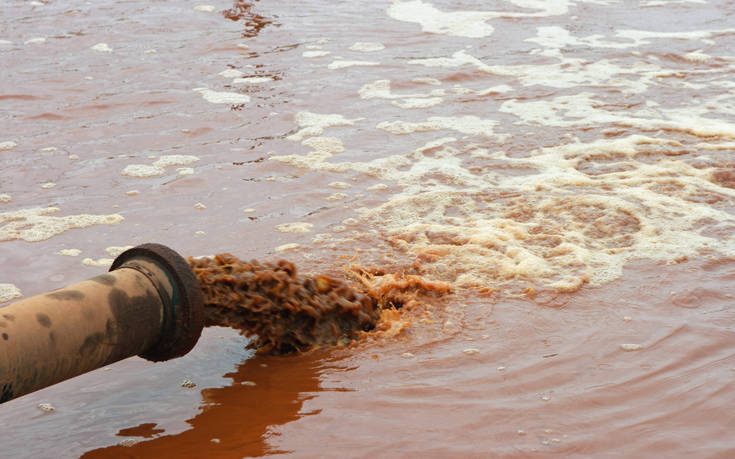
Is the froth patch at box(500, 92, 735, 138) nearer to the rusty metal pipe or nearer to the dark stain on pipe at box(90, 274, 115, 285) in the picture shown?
the rusty metal pipe

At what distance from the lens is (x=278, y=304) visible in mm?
3475

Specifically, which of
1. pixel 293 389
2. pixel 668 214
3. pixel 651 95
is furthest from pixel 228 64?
pixel 293 389

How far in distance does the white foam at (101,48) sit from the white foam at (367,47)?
10.3ft

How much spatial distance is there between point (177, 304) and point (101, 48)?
751 centimetres

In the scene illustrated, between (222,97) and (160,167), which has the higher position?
(222,97)

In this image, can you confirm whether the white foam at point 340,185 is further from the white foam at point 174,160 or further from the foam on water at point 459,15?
the foam on water at point 459,15

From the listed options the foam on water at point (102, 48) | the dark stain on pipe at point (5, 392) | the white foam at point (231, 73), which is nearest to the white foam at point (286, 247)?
the dark stain on pipe at point (5, 392)

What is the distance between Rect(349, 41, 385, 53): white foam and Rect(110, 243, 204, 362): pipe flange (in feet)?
23.8

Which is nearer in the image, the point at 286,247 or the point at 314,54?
the point at 286,247

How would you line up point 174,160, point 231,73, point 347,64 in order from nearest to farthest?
1. point 174,160
2. point 231,73
3. point 347,64

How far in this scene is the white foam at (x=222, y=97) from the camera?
7.64 metres

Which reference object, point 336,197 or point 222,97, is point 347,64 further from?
point 336,197

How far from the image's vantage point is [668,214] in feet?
16.7

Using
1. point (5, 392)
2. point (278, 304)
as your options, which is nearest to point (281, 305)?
point (278, 304)
